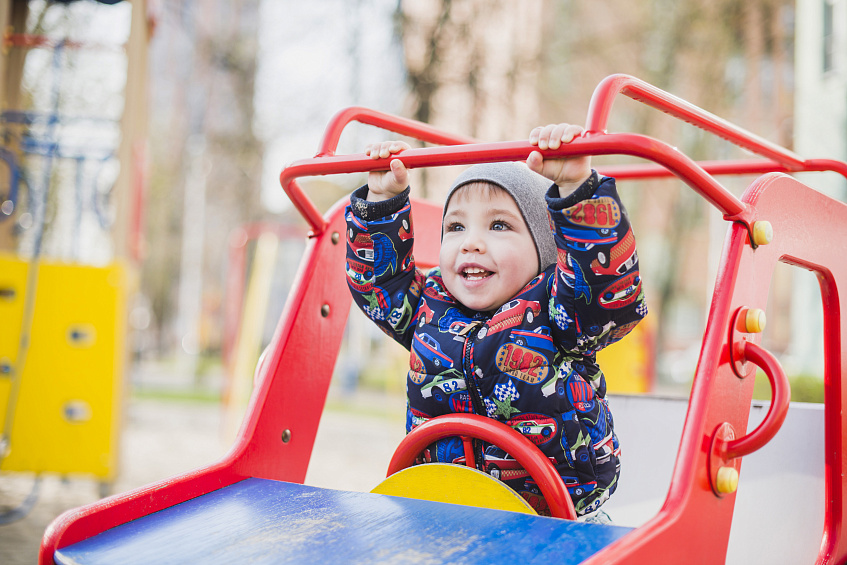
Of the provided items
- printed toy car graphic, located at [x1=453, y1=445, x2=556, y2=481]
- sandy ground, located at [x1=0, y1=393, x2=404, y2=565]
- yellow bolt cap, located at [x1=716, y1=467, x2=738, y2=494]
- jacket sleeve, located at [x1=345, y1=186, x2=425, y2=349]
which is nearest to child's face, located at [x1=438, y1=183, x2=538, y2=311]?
jacket sleeve, located at [x1=345, y1=186, x2=425, y2=349]

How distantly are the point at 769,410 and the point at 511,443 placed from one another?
1.38 ft

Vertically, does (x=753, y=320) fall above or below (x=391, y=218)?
below

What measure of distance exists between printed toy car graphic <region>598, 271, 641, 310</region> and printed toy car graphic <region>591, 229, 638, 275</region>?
0.02m

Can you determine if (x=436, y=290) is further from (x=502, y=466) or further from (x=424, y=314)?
(x=502, y=466)

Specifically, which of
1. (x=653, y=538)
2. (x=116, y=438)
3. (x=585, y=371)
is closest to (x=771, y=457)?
(x=585, y=371)

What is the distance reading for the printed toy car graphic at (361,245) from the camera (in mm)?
1595

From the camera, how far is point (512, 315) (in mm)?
1503

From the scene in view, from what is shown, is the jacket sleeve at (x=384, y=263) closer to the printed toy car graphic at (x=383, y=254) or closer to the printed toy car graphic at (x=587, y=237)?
the printed toy car graphic at (x=383, y=254)

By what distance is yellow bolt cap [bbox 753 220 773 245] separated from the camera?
1262 millimetres

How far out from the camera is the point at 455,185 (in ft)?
5.41

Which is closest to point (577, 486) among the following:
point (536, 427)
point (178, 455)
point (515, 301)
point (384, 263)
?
point (536, 427)

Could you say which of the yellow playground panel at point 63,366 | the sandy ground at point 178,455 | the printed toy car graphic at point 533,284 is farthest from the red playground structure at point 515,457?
the yellow playground panel at point 63,366

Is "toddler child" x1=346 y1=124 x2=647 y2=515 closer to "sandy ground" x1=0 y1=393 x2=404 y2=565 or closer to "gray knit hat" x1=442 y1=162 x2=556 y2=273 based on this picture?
"gray knit hat" x1=442 y1=162 x2=556 y2=273

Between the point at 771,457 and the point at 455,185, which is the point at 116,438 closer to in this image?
the point at 455,185
